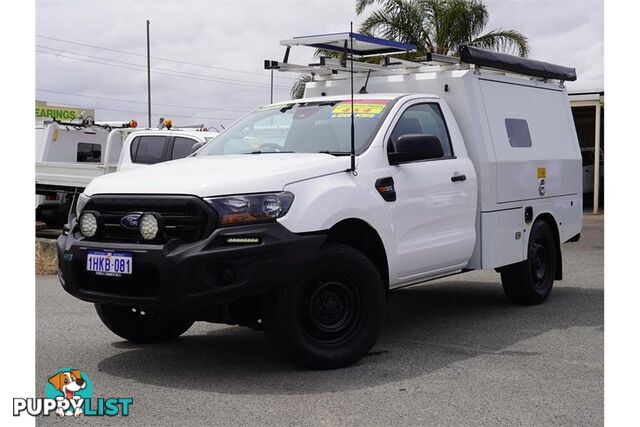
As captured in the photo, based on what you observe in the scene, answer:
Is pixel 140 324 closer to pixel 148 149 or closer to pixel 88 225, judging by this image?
pixel 88 225

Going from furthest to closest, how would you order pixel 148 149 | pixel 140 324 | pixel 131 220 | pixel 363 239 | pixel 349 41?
pixel 148 149, pixel 349 41, pixel 140 324, pixel 363 239, pixel 131 220

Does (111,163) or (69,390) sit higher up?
(111,163)

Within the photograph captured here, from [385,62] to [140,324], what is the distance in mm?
3518

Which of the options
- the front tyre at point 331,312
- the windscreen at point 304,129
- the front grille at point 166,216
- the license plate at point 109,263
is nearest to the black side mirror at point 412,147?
the windscreen at point 304,129

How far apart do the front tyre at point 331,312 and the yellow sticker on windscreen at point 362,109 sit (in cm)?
131

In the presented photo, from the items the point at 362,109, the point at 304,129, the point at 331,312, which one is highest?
the point at 362,109

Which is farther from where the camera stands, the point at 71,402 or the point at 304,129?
the point at 304,129

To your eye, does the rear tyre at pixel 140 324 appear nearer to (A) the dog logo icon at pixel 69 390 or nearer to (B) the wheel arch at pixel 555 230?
(A) the dog logo icon at pixel 69 390

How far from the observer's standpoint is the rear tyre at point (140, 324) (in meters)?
6.43

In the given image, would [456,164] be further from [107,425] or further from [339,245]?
[107,425]

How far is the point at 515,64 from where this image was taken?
8367 mm

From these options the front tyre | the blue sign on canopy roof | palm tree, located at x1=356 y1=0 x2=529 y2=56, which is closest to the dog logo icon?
the front tyre

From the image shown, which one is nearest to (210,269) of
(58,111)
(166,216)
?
(166,216)

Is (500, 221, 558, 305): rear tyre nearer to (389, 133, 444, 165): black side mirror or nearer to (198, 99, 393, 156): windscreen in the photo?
(389, 133, 444, 165): black side mirror
